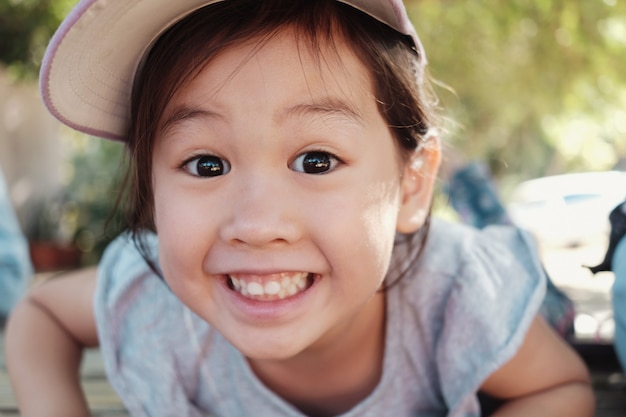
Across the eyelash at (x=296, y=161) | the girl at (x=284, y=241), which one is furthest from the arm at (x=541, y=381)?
the eyelash at (x=296, y=161)

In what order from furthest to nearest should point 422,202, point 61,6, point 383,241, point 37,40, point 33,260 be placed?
point 33,260 → point 37,40 → point 61,6 → point 422,202 → point 383,241

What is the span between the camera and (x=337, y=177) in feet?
3.87

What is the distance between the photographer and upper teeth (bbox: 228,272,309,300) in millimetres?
1185

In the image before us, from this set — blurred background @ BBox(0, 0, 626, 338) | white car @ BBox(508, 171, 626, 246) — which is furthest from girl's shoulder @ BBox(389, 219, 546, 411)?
white car @ BBox(508, 171, 626, 246)

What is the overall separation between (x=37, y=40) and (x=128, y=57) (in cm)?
631

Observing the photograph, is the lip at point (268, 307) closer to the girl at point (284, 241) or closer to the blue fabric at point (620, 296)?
the girl at point (284, 241)

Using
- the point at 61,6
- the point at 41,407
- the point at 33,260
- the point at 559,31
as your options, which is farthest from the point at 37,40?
the point at 41,407

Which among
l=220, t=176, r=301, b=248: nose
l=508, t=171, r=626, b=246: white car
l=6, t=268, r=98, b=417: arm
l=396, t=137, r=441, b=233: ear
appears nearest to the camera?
l=220, t=176, r=301, b=248: nose

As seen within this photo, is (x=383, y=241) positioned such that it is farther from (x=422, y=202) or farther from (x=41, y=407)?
(x=41, y=407)

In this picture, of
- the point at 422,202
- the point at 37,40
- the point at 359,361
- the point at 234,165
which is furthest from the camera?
the point at 37,40

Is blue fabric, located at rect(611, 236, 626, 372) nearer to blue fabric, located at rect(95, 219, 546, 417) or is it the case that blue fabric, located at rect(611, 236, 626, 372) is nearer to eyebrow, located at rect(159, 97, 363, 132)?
blue fabric, located at rect(95, 219, 546, 417)

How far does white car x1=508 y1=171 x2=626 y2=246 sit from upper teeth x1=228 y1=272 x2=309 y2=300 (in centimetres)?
1114

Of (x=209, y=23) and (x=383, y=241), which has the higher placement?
(x=209, y=23)

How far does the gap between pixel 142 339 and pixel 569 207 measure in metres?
12.3
